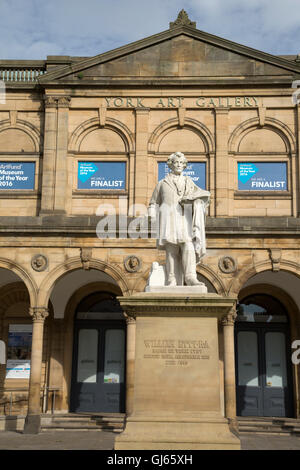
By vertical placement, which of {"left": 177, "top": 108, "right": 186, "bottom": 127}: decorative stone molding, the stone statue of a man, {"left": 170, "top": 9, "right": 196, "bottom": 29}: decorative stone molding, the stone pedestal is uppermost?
{"left": 170, "top": 9, "right": 196, "bottom": 29}: decorative stone molding

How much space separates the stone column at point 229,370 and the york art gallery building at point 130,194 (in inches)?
43.7

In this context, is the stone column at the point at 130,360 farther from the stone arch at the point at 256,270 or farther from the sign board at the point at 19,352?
the sign board at the point at 19,352

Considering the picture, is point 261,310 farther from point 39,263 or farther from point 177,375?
point 177,375

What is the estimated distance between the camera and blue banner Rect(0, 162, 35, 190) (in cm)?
2280

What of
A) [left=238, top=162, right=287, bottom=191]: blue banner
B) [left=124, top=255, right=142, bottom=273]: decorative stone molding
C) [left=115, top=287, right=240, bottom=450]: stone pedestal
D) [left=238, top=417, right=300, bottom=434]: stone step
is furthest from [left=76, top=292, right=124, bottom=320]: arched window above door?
[left=115, top=287, right=240, bottom=450]: stone pedestal

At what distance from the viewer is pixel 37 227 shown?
21.0 m

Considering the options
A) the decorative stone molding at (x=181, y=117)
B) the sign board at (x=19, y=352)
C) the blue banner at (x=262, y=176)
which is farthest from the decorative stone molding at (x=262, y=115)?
the sign board at (x=19, y=352)

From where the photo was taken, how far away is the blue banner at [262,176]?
22.4 metres

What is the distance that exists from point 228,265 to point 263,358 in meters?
5.30

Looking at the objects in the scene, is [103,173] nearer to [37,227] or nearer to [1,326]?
[37,227]

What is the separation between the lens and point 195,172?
22500 millimetres

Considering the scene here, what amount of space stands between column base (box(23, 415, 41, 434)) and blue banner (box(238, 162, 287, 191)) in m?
10.5

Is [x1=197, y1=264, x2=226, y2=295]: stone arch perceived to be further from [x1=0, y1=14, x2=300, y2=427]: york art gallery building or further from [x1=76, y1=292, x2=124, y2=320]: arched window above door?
[x1=76, y1=292, x2=124, y2=320]: arched window above door

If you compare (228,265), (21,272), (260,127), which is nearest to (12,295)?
(21,272)
